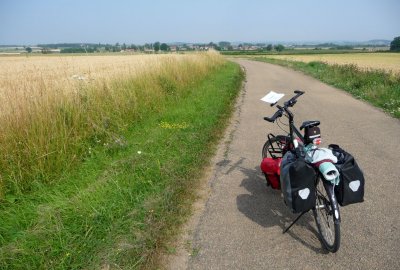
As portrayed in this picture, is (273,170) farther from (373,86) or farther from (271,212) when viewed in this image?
(373,86)

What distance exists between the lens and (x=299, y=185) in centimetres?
262

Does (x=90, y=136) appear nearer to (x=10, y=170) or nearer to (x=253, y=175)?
(x=10, y=170)

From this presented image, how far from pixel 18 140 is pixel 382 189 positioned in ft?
17.0

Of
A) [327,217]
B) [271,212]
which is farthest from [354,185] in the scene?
[271,212]

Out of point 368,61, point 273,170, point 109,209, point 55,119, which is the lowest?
point 368,61

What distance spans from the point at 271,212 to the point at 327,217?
760mm

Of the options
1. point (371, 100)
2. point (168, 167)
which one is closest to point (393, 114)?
point (371, 100)

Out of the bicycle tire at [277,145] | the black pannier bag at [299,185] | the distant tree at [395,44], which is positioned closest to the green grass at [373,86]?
the bicycle tire at [277,145]

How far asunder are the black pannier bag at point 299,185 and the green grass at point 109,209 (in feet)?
4.27

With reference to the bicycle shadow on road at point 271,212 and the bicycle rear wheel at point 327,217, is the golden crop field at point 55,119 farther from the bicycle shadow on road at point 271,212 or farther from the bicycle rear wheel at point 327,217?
the bicycle rear wheel at point 327,217

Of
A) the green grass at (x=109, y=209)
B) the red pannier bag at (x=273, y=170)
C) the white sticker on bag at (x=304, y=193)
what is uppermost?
the white sticker on bag at (x=304, y=193)

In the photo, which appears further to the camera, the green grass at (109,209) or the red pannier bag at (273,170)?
the red pannier bag at (273,170)

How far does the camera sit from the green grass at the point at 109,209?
2.68 m

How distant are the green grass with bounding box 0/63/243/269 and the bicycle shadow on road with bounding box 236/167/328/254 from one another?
2.49 ft
